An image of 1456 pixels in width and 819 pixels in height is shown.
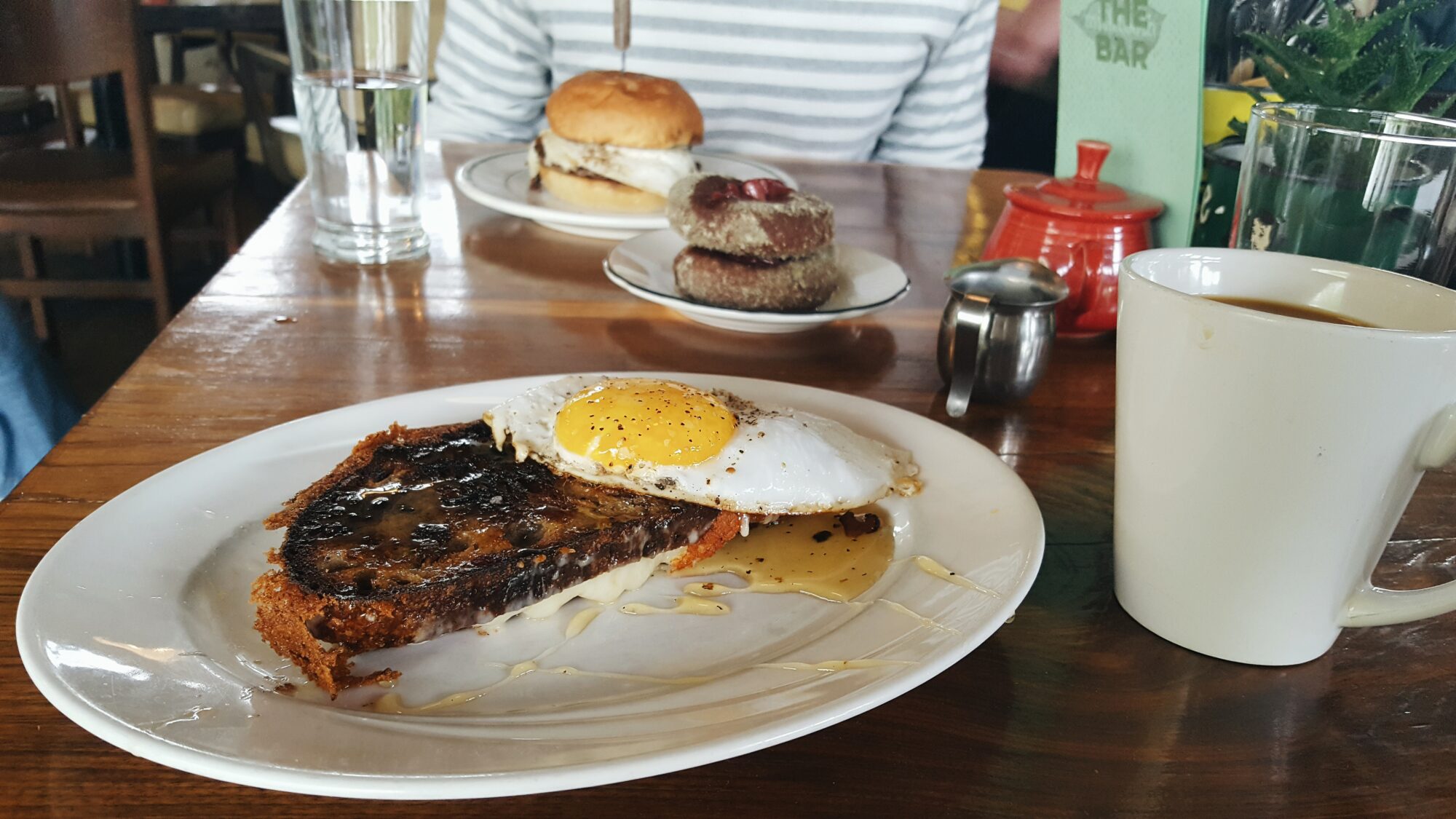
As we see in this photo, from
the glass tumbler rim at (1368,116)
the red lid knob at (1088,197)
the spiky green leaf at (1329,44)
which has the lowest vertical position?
the red lid knob at (1088,197)

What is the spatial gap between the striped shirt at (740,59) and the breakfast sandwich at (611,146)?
3.06 feet

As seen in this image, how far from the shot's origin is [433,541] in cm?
91

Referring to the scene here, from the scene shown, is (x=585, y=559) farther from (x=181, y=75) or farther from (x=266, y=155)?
(x=181, y=75)

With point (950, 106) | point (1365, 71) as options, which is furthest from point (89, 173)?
point (1365, 71)

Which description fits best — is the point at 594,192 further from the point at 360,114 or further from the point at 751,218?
the point at 751,218

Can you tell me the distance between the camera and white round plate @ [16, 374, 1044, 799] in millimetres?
613

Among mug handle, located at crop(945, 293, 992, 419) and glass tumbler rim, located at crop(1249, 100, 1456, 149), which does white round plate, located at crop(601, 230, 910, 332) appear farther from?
glass tumbler rim, located at crop(1249, 100, 1456, 149)

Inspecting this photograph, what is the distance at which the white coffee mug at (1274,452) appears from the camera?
71cm

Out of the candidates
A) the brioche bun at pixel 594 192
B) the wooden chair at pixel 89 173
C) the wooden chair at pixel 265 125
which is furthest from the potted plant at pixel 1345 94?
the wooden chair at pixel 265 125

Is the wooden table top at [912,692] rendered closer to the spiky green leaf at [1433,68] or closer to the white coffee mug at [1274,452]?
the white coffee mug at [1274,452]

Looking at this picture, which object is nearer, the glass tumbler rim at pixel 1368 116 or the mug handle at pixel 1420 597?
the mug handle at pixel 1420 597

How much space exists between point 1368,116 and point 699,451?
0.95 meters

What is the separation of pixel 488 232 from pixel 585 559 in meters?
1.28

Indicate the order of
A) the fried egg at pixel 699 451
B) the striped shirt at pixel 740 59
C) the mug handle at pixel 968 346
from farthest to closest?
the striped shirt at pixel 740 59 < the mug handle at pixel 968 346 < the fried egg at pixel 699 451
